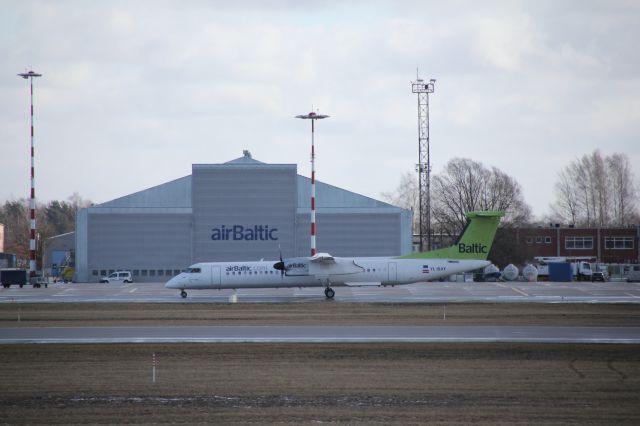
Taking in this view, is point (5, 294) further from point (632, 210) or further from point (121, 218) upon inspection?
point (632, 210)

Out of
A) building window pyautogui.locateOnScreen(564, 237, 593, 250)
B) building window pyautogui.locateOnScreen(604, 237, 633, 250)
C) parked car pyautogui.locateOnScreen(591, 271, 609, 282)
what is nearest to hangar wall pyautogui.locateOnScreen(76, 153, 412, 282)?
parked car pyautogui.locateOnScreen(591, 271, 609, 282)

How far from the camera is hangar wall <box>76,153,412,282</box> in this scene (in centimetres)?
7306

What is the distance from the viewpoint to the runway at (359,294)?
1945 inches

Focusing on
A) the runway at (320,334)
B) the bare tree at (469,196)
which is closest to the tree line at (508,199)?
the bare tree at (469,196)

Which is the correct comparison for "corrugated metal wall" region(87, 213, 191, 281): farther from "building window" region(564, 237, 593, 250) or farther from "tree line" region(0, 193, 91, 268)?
"tree line" region(0, 193, 91, 268)

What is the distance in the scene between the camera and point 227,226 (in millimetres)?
73000

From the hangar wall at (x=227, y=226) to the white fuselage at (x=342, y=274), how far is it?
21.2m

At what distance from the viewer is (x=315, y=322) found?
117 feet

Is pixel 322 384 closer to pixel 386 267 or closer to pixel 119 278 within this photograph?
pixel 386 267

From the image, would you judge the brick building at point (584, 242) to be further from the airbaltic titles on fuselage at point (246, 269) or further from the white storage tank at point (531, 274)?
the airbaltic titles on fuselage at point (246, 269)

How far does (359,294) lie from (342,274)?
5.94 metres

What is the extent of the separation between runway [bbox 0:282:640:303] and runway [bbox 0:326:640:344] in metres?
15.3

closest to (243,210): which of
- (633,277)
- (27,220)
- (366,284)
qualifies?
(366,284)

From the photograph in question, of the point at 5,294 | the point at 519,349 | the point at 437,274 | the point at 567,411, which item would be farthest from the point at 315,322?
the point at 5,294
